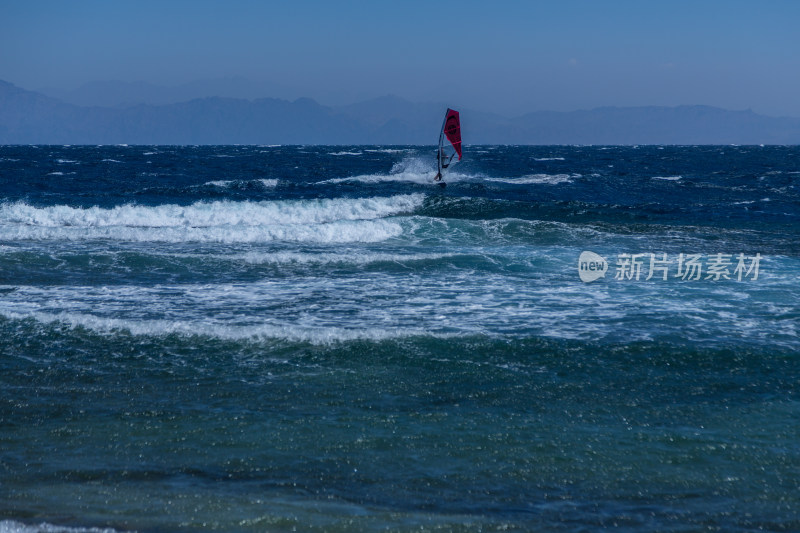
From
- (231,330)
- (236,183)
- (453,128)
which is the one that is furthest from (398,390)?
(236,183)

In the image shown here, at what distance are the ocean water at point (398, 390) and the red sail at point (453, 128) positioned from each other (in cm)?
1740

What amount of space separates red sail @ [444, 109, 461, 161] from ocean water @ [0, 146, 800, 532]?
1740 cm

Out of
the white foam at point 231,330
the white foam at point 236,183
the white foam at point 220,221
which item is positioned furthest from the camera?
the white foam at point 236,183

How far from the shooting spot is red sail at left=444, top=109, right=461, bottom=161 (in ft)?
120

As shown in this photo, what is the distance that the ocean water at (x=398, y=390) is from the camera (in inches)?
228

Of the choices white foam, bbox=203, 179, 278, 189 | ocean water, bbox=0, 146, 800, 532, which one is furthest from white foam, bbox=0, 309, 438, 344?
white foam, bbox=203, 179, 278, 189

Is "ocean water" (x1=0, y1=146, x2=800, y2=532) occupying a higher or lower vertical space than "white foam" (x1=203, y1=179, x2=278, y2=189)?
lower

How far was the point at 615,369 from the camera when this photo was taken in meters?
9.16

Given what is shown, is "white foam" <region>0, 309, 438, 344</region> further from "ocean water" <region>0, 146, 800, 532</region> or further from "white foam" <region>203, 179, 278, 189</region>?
"white foam" <region>203, 179, 278, 189</region>

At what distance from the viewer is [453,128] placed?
3734 cm

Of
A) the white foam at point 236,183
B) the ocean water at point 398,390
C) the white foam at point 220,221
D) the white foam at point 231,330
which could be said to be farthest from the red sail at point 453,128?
the white foam at point 231,330

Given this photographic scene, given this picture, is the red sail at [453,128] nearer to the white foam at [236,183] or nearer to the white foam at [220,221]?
the white foam at [220,221]

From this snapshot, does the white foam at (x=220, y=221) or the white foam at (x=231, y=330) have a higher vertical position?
the white foam at (x=220, y=221)

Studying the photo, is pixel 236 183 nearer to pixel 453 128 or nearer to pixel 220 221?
pixel 453 128
